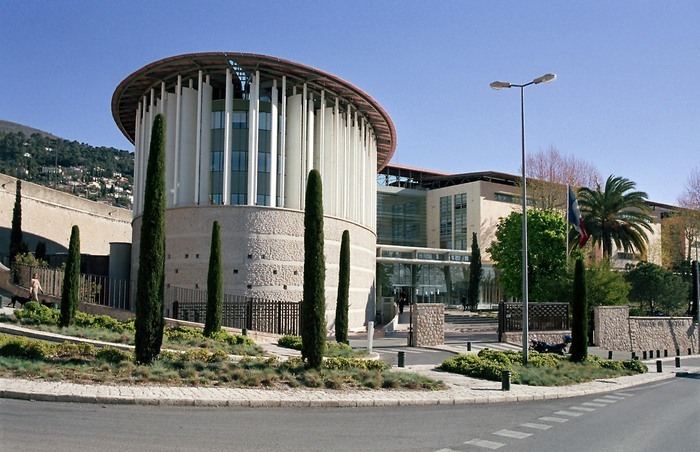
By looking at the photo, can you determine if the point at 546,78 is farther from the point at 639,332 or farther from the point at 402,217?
the point at 402,217

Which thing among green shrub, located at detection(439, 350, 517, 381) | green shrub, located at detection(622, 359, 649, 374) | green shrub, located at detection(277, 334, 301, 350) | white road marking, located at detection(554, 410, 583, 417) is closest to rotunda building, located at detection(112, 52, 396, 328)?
green shrub, located at detection(277, 334, 301, 350)

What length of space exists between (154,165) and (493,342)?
20.5m

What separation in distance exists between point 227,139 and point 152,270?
19.4m

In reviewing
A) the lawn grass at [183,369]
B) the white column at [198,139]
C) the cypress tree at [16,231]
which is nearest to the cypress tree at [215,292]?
the lawn grass at [183,369]

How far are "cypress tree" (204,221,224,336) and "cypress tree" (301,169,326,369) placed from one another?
7508mm

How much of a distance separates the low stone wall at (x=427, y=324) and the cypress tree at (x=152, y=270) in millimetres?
14155

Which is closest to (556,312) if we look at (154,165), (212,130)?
(212,130)

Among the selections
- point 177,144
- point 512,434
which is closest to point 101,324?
point 177,144

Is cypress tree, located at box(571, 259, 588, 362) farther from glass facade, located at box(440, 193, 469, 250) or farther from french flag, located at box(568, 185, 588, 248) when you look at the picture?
glass facade, located at box(440, 193, 469, 250)

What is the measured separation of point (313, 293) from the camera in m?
16.3

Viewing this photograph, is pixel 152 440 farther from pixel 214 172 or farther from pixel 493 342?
pixel 214 172

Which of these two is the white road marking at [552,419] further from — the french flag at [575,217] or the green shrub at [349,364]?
the french flag at [575,217]

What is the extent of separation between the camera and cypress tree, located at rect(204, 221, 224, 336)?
75.5 ft

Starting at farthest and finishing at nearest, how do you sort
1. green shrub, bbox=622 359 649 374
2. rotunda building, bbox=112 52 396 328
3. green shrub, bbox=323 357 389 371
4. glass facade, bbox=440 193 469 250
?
glass facade, bbox=440 193 469 250 → rotunda building, bbox=112 52 396 328 → green shrub, bbox=622 359 649 374 → green shrub, bbox=323 357 389 371
